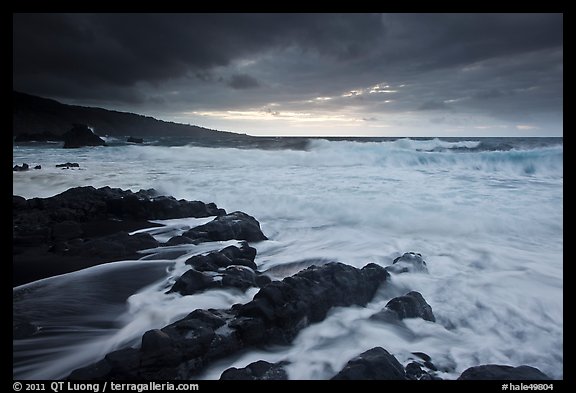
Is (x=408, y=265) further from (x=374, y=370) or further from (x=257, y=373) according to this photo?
(x=257, y=373)

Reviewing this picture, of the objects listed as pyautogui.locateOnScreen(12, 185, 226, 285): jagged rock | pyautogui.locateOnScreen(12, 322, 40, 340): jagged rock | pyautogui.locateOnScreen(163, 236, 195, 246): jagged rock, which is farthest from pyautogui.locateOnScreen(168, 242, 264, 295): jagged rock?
pyautogui.locateOnScreen(12, 185, 226, 285): jagged rock

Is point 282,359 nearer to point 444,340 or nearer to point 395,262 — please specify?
point 444,340

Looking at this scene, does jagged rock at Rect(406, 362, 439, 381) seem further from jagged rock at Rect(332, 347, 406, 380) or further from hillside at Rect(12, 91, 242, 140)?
hillside at Rect(12, 91, 242, 140)

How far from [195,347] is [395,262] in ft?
11.6

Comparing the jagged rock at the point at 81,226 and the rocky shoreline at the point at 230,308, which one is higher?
the jagged rock at the point at 81,226

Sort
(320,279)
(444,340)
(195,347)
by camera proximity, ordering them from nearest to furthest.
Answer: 1. (195,347)
2. (444,340)
3. (320,279)

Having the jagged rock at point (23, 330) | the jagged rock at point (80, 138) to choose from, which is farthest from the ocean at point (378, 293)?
the jagged rock at point (80, 138)

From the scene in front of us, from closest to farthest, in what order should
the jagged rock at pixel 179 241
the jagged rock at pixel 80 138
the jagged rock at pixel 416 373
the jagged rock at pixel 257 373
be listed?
the jagged rock at pixel 257 373 → the jagged rock at pixel 416 373 → the jagged rock at pixel 179 241 → the jagged rock at pixel 80 138

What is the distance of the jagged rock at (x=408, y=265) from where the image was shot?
16.0 ft

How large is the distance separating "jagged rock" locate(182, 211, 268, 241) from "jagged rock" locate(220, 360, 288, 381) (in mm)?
3614

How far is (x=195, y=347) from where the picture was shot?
263cm

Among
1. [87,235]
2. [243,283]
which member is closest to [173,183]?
[87,235]

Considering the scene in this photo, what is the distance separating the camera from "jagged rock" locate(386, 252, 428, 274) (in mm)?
4875

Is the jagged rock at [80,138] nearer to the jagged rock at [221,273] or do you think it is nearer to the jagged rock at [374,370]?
the jagged rock at [221,273]
